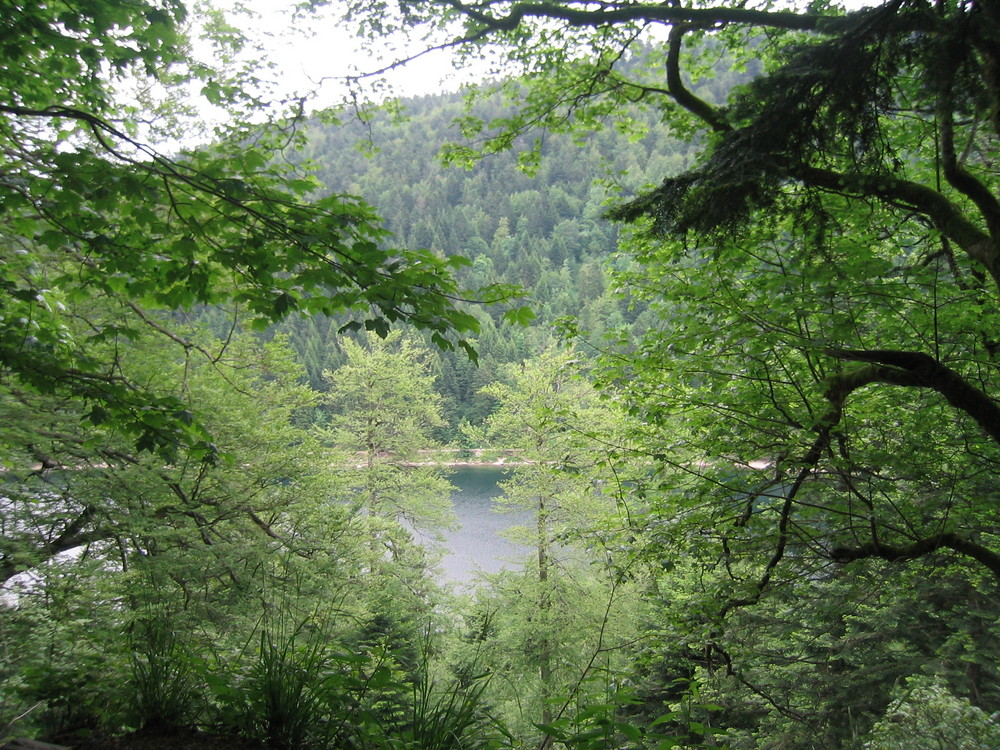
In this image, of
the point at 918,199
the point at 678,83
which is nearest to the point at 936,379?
the point at 918,199

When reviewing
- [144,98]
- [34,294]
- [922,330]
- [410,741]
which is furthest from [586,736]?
[144,98]

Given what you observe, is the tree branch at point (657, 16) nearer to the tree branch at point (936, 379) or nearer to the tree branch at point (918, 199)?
the tree branch at point (918, 199)

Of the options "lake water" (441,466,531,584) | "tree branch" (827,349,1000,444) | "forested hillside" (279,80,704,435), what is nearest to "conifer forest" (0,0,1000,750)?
"tree branch" (827,349,1000,444)

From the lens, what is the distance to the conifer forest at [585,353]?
2.03m

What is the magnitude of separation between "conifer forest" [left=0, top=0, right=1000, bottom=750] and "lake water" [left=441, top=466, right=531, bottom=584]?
9.17 meters

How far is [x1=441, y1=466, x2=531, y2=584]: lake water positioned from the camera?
1743 cm

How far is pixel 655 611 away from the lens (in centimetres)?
966

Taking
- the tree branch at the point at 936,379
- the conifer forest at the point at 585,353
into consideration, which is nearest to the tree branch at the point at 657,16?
the conifer forest at the point at 585,353

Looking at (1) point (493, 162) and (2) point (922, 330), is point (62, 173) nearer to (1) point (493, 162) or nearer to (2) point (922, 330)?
(2) point (922, 330)

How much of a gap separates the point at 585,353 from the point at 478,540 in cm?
1729

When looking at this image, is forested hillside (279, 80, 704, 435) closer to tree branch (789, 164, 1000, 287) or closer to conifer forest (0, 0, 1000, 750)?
conifer forest (0, 0, 1000, 750)

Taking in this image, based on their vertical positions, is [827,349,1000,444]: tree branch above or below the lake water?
below

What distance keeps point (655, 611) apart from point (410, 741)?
346 inches

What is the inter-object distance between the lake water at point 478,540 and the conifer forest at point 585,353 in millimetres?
9172
